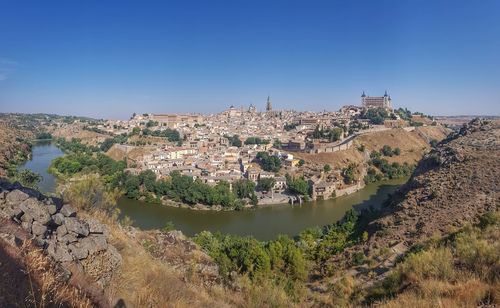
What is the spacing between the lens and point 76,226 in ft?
11.0

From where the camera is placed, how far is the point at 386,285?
361cm

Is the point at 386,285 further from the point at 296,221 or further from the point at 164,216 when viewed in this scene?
the point at 164,216

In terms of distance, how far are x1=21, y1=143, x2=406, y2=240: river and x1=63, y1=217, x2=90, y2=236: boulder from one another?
10.3m

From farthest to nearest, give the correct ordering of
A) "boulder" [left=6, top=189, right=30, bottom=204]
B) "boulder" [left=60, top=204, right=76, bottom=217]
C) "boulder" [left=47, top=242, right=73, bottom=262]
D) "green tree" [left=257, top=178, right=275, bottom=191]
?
"green tree" [left=257, top=178, right=275, bottom=191], "boulder" [left=60, top=204, right=76, bottom=217], "boulder" [left=6, top=189, right=30, bottom=204], "boulder" [left=47, top=242, right=73, bottom=262]

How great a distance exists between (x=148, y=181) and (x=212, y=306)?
1703 centimetres

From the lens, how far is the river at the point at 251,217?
46.6ft

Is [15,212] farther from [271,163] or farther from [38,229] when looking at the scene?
[271,163]

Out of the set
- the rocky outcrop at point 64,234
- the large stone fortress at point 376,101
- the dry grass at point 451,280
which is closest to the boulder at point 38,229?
the rocky outcrop at point 64,234

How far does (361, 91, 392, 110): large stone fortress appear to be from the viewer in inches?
2094

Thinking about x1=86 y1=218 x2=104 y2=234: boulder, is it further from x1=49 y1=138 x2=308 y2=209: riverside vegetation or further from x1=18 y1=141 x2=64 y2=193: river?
x1=18 y1=141 x2=64 y2=193: river

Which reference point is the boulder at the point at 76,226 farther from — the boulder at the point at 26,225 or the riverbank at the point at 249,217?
the riverbank at the point at 249,217

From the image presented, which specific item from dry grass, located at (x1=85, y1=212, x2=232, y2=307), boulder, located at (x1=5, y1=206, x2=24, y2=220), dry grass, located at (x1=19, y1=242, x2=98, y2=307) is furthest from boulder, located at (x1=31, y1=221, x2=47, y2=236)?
dry grass, located at (x1=19, y1=242, x2=98, y2=307)

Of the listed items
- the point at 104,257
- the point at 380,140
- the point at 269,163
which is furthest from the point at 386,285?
the point at 380,140

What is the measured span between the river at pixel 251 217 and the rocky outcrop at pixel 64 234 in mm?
10250
